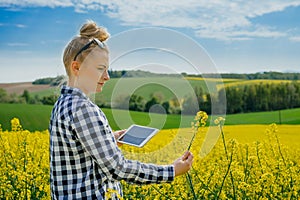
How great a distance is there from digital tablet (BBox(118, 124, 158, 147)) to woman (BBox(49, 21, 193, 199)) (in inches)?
5.4

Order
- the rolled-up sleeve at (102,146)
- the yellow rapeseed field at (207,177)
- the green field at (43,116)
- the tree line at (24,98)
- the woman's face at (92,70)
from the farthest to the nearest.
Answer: the tree line at (24,98), the green field at (43,116), the yellow rapeseed field at (207,177), the woman's face at (92,70), the rolled-up sleeve at (102,146)

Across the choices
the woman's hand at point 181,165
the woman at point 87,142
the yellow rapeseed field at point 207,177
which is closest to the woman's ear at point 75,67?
the woman at point 87,142

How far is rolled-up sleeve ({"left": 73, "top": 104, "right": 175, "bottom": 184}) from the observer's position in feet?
6.10

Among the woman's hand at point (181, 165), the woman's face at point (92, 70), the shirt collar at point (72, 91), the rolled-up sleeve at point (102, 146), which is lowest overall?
the woman's hand at point (181, 165)

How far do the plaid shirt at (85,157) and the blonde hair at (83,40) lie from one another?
12 centimetres

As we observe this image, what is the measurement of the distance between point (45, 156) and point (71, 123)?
3.08m

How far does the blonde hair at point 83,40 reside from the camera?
1.98 metres

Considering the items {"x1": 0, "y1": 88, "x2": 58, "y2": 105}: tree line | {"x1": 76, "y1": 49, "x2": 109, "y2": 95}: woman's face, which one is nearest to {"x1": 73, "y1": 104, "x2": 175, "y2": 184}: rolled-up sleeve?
{"x1": 76, "y1": 49, "x2": 109, "y2": 95}: woman's face

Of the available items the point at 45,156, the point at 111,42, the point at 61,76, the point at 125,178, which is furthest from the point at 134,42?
the point at 45,156

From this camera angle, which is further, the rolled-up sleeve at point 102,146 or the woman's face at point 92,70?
the woman's face at point 92,70

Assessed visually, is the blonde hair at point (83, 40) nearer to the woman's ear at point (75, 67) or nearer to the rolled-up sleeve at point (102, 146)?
the woman's ear at point (75, 67)

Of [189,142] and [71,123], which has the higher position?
[71,123]

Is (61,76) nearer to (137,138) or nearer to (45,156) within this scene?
(137,138)

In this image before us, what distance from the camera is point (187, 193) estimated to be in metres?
3.84
